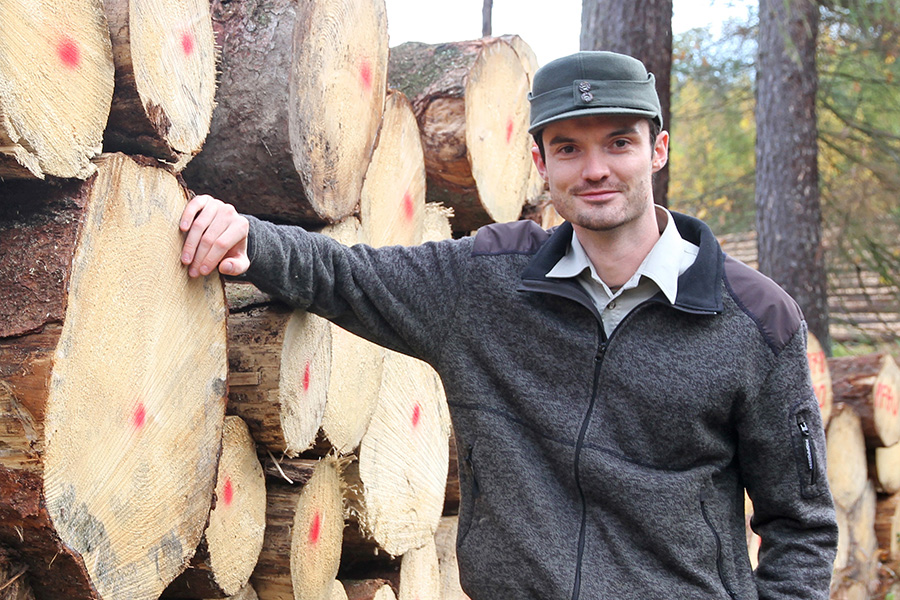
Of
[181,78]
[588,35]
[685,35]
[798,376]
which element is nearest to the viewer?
[181,78]

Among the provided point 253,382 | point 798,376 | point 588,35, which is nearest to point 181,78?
point 253,382

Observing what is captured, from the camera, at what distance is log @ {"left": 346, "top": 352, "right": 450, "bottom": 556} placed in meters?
2.80

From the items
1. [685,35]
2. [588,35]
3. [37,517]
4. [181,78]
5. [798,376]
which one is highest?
[685,35]

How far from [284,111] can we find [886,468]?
5.29 m

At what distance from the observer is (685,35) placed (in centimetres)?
1480

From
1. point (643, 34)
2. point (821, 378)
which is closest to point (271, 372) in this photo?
point (643, 34)

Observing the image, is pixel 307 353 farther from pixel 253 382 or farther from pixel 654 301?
pixel 654 301

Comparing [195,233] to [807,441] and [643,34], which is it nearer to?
[807,441]

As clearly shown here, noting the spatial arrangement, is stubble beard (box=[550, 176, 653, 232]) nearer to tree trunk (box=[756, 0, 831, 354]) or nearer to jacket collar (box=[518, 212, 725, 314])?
jacket collar (box=[518, 212, 725, 314])

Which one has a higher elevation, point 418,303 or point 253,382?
point 418,303

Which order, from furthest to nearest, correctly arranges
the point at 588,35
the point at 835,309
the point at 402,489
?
the point at 835,309 → the point at 588,35 → the point at 402,489

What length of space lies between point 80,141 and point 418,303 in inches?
37.2

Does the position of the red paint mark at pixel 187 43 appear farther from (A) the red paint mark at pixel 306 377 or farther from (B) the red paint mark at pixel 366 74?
(A) the red paint mark at pixel 306 377

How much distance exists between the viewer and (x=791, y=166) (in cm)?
709
